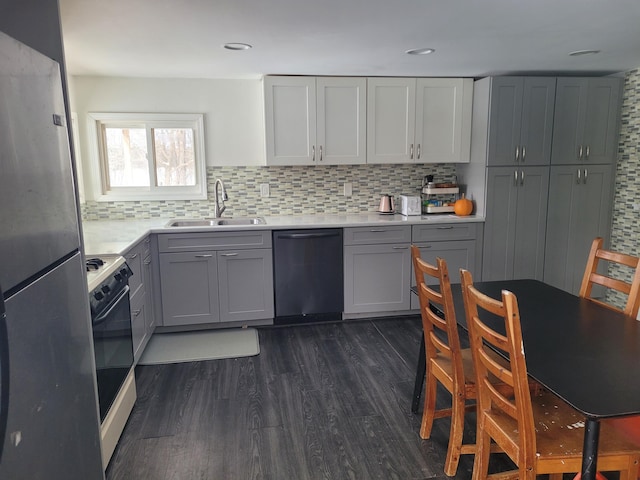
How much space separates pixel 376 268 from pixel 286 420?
171 cm

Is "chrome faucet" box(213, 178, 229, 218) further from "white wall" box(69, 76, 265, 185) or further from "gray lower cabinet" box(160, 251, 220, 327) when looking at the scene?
"gray lower cabinet" box(160, 251, 220, 327)

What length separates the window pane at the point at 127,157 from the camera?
3994mm

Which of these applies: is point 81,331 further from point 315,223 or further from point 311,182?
point 311,182

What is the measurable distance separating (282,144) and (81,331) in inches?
103

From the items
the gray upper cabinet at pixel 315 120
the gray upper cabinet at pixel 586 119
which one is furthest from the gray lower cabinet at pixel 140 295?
the gray upper cabinet at pixel 586 119

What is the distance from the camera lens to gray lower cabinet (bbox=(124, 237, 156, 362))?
9.66 feet

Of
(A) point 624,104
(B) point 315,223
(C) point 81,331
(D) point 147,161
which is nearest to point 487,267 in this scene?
(B) point 315,223

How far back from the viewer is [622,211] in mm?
4168

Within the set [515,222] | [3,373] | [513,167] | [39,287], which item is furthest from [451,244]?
[3,373]

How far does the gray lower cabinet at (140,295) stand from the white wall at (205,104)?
1.15 meters

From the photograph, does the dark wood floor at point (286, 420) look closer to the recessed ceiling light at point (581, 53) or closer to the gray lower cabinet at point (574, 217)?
the gray lower cabinet at point (574, 217)

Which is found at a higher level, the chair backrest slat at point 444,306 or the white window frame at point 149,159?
the white window frame at point 149,159

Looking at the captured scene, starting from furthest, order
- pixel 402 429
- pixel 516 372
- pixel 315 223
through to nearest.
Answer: pixel 315 223 → pixel 402 429 → pixel 516 372

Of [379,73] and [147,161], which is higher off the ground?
[379,73]
